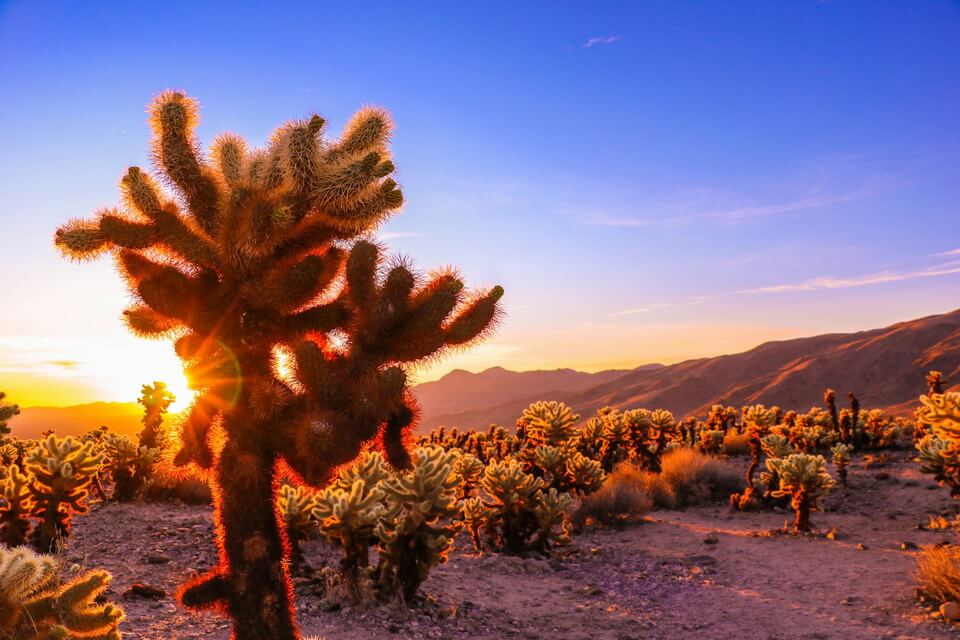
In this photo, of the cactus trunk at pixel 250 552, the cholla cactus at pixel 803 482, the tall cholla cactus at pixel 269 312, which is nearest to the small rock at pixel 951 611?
the cholla cactus at pixel 803 482

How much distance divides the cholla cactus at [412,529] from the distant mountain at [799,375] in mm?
26746

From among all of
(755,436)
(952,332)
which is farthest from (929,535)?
(952,332)

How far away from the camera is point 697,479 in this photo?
15594 millimetres

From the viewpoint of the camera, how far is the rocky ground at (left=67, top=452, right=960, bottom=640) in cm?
652

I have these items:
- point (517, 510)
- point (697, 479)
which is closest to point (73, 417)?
point (697, 479)

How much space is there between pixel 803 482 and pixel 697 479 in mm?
4652

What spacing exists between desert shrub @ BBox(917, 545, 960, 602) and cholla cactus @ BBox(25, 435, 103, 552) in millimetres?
10055

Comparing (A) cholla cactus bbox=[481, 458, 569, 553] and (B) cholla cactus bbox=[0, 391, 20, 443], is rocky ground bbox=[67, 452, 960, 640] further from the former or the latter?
(B) cholla cactus bbox=[0, 391, 20, 443]

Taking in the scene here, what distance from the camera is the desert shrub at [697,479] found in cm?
1520

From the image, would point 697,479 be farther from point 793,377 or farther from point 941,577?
point 793,377

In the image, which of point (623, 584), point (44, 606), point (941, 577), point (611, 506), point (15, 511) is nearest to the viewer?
point (44, 606)

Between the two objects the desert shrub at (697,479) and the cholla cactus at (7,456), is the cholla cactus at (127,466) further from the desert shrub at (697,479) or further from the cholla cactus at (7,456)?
the desert shrub at (697,479)

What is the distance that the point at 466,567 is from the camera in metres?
9.22

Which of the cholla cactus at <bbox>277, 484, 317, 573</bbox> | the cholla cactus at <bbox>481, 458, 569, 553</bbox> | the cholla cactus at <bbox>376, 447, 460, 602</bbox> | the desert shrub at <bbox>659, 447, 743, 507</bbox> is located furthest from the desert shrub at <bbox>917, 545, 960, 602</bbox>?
the desert shrub at <bbox>659, 447, 743, 507</bbox>
